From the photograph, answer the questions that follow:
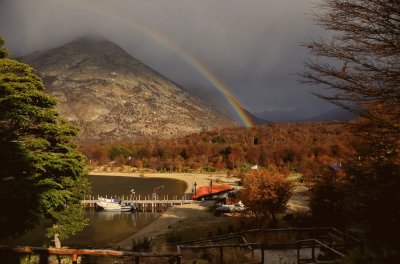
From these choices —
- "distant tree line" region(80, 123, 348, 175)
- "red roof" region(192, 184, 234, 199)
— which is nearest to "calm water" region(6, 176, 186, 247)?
"red roof" region(192, 184, 234, 199)

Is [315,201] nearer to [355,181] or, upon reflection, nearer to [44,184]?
[355,181]

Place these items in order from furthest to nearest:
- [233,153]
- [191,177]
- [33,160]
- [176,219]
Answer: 1. [233,153]
2. [191,177]
3. [176,219]
4. [33,160]

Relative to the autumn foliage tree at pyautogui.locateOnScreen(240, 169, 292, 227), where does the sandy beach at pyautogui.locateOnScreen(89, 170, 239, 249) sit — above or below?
below

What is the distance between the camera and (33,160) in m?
18.6

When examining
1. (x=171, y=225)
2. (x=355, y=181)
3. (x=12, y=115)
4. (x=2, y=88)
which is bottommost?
(x=171, y=225)

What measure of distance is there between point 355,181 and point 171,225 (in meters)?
25.3

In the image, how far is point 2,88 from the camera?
56.1ft

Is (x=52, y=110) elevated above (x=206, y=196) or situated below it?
above

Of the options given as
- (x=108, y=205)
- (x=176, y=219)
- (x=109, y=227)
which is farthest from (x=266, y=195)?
(x=108, y=205)

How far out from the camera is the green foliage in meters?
16.1

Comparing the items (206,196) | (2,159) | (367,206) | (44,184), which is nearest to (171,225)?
(206,196)

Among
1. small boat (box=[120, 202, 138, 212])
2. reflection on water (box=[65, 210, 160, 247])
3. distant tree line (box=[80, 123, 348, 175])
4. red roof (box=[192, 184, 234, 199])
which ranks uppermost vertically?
distant tree line (box=[80, 123, 348, 175])

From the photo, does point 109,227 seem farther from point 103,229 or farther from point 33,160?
point 33,160

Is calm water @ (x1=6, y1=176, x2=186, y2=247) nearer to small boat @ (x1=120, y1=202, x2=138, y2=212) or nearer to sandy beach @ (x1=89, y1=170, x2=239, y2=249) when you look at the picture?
small boat @ (x1=120, y1=202, x2=138, y2=212)
